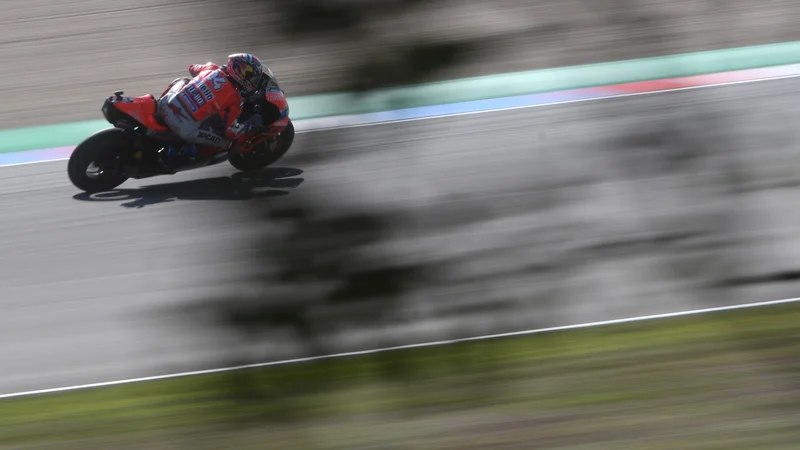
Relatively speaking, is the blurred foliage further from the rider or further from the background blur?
the rider

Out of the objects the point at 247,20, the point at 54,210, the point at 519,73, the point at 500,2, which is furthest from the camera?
the point at 54,210

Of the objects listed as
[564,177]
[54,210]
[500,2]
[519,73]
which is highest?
[500,2]

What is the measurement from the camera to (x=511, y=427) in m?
4.20

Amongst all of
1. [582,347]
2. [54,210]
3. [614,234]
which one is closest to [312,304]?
[614,234]

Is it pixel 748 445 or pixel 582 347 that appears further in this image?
pixel 582 347

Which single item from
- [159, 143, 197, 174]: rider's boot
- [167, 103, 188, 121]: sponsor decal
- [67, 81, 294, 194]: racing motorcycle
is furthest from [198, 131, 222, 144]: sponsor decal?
[159, 143, 197, 174]: rider's boot

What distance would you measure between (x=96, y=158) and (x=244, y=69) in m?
8.13

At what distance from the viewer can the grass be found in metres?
2.52

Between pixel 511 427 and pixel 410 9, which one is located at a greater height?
pixel 410 9

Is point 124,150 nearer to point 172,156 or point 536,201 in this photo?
point 172,156

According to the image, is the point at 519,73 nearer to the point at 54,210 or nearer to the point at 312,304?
the point at 312,304

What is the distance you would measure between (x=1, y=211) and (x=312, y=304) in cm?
963

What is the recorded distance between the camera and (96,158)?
10.7 meters

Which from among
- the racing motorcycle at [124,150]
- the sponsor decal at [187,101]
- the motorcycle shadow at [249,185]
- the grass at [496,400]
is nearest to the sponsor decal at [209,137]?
the motorcycle shadow at [249,185]
